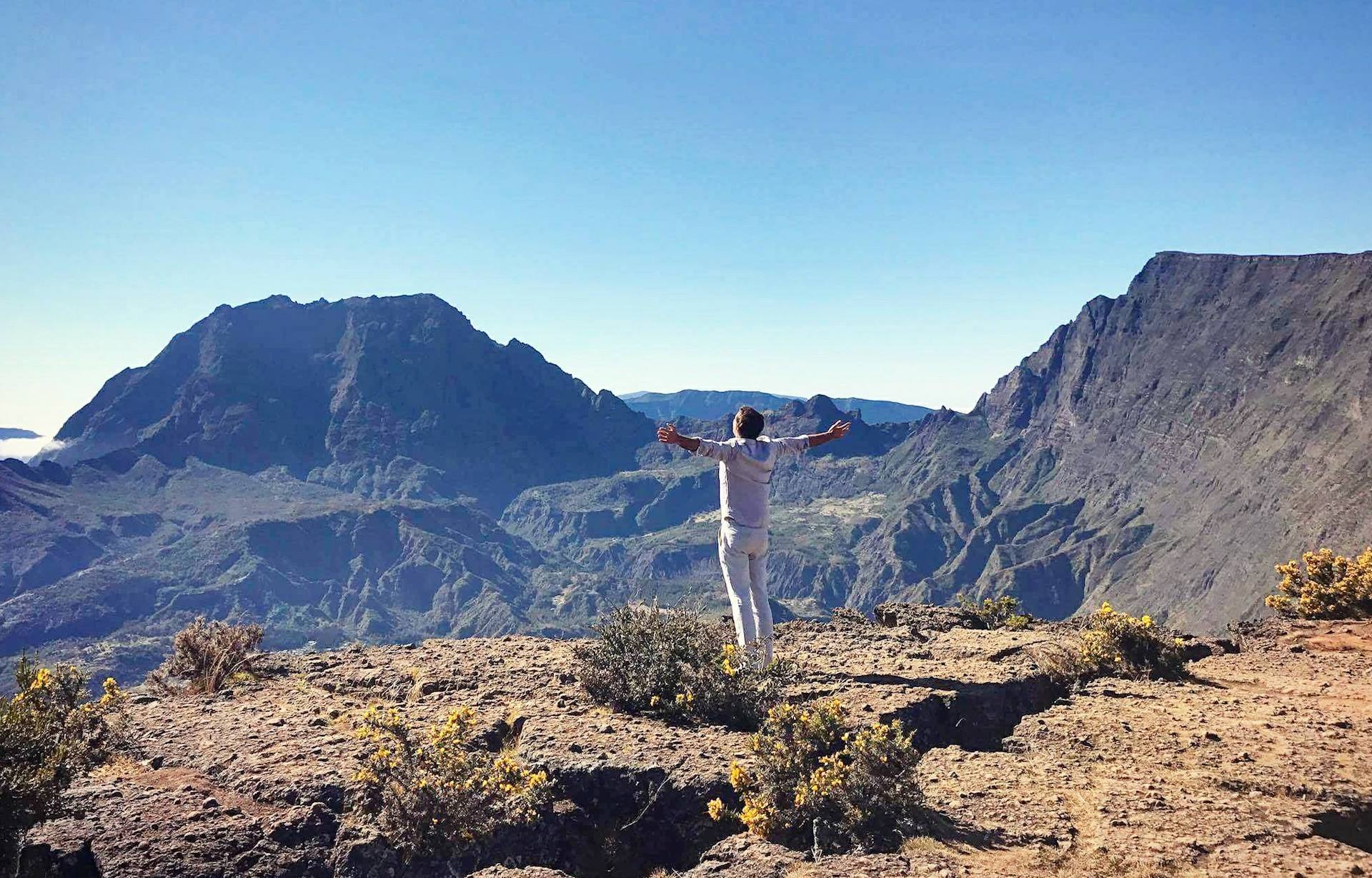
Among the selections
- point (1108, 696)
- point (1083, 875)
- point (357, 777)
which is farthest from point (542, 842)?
point (1108, 696)

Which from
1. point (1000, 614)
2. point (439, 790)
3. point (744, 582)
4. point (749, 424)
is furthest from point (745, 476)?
point (1000, 614)

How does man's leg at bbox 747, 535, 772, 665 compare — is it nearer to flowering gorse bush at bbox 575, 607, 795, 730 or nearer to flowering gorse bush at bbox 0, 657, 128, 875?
flowering gorse bush at bbox 575, 607, 795, 730

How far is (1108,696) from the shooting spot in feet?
30.0

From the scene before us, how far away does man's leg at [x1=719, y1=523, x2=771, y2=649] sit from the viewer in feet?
29.7

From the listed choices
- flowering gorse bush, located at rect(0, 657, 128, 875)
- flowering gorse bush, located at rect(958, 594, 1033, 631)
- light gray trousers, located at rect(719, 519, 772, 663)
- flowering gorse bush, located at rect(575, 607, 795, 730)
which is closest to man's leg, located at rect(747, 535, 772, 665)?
light gray trousers, located at rect(719, 519, 772, 663)

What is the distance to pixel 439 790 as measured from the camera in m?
5.83

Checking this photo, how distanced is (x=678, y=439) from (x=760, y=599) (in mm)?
2088

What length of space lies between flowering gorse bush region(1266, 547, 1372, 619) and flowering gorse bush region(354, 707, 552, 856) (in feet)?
42.8

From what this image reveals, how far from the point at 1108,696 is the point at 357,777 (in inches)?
312

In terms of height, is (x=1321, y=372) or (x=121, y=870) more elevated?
(x=1321, y=372)

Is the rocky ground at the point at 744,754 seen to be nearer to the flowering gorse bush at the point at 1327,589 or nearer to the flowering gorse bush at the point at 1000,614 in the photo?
the flowering gorse bush at the point at 1000,614

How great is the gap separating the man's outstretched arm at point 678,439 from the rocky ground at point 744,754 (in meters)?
2.92

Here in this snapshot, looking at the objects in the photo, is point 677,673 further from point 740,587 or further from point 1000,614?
point 1000,614

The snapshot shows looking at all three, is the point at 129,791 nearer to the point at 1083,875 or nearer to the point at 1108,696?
the point at 1083,875
